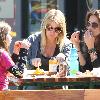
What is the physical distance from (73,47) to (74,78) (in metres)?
0.76

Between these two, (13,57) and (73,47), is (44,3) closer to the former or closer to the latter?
(73,47)

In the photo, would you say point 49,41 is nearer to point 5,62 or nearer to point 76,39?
point 76,39

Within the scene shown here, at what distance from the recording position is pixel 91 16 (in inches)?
233

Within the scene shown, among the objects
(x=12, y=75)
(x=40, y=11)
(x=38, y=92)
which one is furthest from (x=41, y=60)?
(x=40, y=11)

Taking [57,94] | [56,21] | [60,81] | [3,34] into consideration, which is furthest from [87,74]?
[57,94]

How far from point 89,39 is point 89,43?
0.04m

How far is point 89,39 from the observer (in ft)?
19.0

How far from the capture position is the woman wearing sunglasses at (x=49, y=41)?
18.8 ft

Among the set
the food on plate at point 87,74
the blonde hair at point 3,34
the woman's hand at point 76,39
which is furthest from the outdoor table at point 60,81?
the woman's hand at point 76,39

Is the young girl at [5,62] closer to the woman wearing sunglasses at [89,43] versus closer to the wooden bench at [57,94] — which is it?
the wooden bench at [57,94]

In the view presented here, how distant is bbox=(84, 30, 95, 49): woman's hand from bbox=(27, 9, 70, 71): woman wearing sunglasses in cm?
23

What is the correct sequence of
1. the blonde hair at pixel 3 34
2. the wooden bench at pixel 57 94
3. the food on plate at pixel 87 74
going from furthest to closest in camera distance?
1. the food on plate at pixel 87 74
2. the blonde hair at pixel 3 34
3. the wooden bench at pixel 57 94

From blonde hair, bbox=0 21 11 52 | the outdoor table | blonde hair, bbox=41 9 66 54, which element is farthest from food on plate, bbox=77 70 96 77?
blonde hair, bbox=0 21 11 52

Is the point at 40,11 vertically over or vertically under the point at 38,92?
over
